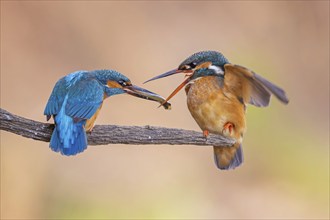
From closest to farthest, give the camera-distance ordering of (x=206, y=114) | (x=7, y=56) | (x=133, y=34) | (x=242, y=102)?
(x=242, y=102)
(x=206, y=114)
(x=7, y=56)
(x=133, y=34)

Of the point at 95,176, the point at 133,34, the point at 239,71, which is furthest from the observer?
the point at 133,34

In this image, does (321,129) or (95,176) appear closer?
(95,176)

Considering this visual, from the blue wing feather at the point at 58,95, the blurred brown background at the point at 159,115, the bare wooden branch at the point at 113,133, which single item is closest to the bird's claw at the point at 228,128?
the bare wooden branch at the point at 113,133

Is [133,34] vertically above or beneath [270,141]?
above

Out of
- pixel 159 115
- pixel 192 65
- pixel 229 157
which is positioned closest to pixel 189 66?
pixel 192 65

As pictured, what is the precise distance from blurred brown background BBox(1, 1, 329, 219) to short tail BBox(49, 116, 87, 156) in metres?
2.50

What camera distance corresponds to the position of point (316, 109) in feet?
18.2

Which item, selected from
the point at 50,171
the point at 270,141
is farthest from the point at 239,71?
the point at 270,141

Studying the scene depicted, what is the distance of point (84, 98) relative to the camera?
156 centimetres

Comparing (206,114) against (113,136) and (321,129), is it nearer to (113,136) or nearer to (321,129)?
(113,136)

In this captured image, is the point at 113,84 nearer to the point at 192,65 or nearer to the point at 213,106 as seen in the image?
the point at 192,65

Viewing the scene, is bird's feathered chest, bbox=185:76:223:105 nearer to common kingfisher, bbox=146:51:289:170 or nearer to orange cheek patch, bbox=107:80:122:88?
common kingfisher, bbox=146:51:289:170

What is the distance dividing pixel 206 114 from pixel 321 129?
3519mm

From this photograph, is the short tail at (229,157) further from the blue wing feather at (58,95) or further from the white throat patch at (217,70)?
the blue wing feather at (58,95)
